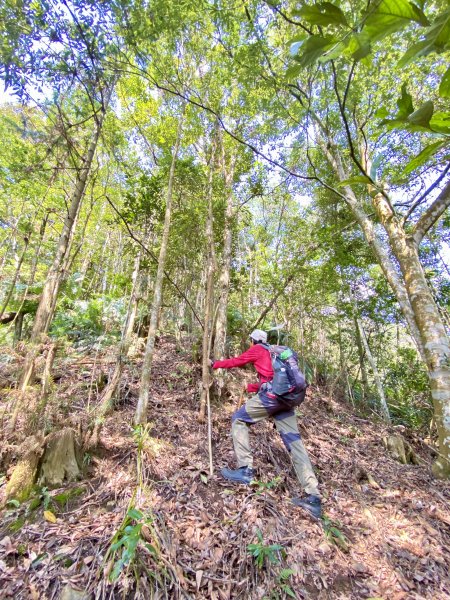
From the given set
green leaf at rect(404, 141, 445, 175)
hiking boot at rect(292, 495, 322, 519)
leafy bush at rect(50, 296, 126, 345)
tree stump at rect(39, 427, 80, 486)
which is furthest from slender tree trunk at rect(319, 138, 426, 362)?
leafy bush at rect(50, 296, 126, 345)

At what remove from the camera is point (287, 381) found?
349cm

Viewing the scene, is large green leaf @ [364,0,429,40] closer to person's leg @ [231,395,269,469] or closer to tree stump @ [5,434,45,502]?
person's leg @ [231,395,269,469]

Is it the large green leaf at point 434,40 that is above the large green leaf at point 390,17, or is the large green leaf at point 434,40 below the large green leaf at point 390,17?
below

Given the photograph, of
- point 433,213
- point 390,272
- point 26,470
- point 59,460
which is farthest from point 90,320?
point 433,213

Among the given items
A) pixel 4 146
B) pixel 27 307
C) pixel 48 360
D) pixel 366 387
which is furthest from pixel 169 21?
pixel 366 387

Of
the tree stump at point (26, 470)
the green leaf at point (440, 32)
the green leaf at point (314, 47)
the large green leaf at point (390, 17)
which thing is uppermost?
the green leaf at point (314, 47)

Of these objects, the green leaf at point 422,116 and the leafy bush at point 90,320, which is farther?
the leafy bush at point 90,320

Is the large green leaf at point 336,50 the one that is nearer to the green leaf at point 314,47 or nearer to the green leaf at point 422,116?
the green leaf at point 314,47

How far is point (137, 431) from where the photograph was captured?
3.45 meters

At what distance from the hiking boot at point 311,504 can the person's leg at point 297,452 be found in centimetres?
5

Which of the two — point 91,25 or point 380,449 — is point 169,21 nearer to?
point 91,25

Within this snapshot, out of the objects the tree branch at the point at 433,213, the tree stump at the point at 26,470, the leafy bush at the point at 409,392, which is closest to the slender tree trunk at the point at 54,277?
the tree stump at the point at 26,470

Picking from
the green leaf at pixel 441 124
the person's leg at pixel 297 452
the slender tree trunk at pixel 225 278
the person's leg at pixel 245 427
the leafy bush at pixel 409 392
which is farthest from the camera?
the leafy bush at pixel 409 392

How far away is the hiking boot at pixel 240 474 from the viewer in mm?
3373
